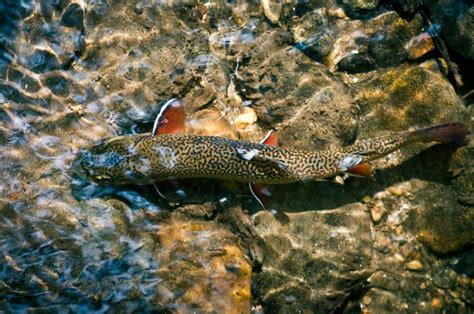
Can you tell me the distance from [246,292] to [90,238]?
6.93 feet

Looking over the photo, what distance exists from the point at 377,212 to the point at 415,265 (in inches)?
34.9

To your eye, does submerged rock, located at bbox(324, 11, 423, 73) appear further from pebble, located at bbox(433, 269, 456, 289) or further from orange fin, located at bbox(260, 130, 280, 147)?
pebble, located at bbox(433, 269, 456, 289)

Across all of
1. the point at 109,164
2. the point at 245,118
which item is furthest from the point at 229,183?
the point at 109,164

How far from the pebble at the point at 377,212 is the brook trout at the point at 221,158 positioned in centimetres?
77

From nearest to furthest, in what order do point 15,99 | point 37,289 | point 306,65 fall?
point 37,289
point 15,99
point 306,65

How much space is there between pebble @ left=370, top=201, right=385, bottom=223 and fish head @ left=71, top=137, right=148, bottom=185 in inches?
127

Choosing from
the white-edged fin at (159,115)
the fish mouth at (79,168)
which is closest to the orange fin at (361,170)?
the white-edged fin at (159,115)

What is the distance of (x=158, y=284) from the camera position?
5.51 m

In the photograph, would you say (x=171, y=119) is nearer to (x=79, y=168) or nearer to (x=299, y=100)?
(x=79, y=168)

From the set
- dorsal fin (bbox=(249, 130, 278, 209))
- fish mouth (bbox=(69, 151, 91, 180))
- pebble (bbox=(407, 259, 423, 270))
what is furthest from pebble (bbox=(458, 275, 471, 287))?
fish mouth (bbox=(69, 151, 91, 180))

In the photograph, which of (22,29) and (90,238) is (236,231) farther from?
(22,29)

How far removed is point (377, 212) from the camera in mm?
6070

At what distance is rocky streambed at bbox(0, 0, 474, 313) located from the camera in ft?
18.0

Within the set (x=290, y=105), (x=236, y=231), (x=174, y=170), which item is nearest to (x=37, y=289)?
(x=174, y=170)
